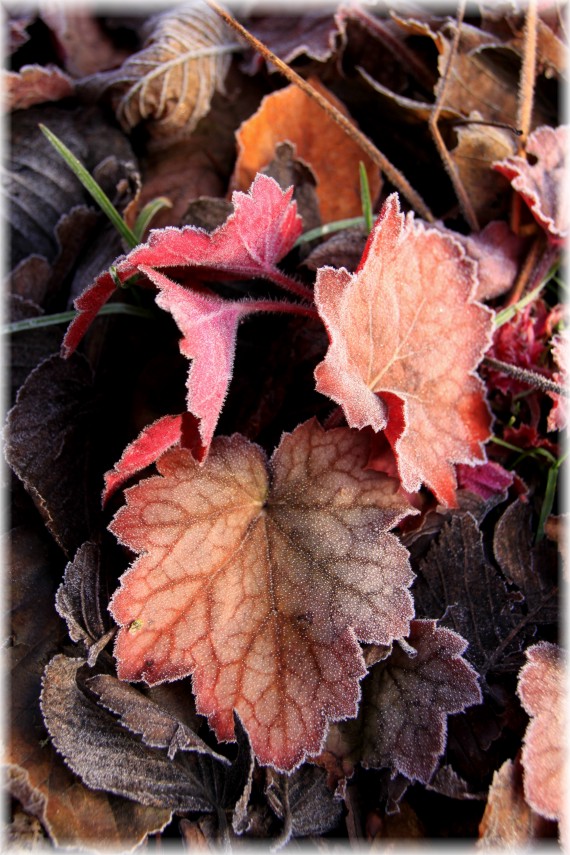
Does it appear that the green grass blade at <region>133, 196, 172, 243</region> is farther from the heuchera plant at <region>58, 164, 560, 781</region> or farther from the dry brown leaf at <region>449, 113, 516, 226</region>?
the dry brown leaf at <region>449, 113, 516, 226</region>

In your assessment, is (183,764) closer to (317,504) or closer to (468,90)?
(317,504)

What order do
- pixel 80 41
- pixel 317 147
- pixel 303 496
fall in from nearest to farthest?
pixel 303 496 < pixel 317 147 < pixel 80 41

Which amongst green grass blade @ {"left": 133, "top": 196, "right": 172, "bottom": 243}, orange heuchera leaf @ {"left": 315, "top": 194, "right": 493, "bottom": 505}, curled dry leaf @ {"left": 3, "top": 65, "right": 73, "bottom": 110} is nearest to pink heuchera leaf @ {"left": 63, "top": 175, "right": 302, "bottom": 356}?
orange heuchera leaf @ {"left": 315, "top": 194, "right": 493, "bottom": 505}

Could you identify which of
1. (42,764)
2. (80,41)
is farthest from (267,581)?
(80,41)

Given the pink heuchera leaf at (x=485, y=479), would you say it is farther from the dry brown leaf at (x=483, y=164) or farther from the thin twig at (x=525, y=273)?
the dry brown leaf at (x=483, y=164)

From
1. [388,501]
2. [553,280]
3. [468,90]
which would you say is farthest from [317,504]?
[468,90]

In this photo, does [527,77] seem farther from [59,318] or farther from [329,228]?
[59,318]
